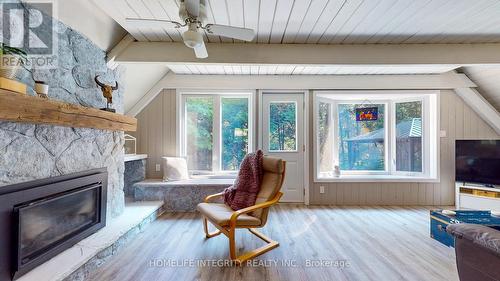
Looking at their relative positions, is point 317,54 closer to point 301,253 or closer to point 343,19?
point 343,19

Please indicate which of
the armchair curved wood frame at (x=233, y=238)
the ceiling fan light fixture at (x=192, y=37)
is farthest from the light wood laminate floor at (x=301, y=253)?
the ceiling fan light fixture at (x=192, y=37)

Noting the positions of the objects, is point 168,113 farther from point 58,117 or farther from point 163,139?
point 58,117

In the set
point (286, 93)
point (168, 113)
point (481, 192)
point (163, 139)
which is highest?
point (286, 93)

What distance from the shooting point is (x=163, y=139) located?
399 cm

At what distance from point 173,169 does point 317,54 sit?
108 inches

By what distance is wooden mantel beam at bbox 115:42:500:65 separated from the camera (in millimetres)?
2686

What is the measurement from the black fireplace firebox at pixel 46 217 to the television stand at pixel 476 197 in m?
5.01

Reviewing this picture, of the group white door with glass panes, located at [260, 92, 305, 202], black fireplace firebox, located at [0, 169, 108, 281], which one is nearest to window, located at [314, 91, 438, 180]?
white door with glass panes, located at [260, 92, 305, 202]

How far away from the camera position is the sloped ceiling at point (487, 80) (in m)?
3.29

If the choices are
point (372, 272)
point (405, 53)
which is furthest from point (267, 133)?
point (372, 272)

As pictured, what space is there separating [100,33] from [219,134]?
224cm

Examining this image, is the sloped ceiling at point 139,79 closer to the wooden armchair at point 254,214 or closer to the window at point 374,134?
the wooden armchair at point 254,214

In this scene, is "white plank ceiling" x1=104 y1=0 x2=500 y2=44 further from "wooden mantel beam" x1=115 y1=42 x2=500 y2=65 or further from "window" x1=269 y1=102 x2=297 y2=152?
"window" x1=269 y1=102 x2=297 y2=152

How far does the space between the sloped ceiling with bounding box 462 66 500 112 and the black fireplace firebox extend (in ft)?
17.3
